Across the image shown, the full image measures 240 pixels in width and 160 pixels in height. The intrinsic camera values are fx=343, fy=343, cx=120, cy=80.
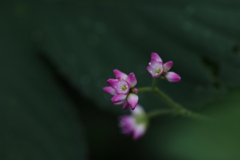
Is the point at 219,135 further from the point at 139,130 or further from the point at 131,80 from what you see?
the point at 139,130

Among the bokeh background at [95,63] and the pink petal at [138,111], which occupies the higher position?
the bokeh background at [95,63]

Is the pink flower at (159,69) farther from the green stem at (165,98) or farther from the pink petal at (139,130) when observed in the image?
the pink petal at (139,130)

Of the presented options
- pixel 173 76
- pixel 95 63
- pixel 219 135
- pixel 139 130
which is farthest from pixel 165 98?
pixel 95 63

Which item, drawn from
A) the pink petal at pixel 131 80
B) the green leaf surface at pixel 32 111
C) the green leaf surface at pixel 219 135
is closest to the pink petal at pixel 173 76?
the pink petal at pixel 131 80

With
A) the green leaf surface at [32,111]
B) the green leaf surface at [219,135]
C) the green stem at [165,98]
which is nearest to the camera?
the green leaf surface at [219,135]

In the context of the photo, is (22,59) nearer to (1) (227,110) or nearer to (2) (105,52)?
(2) (105,52)
